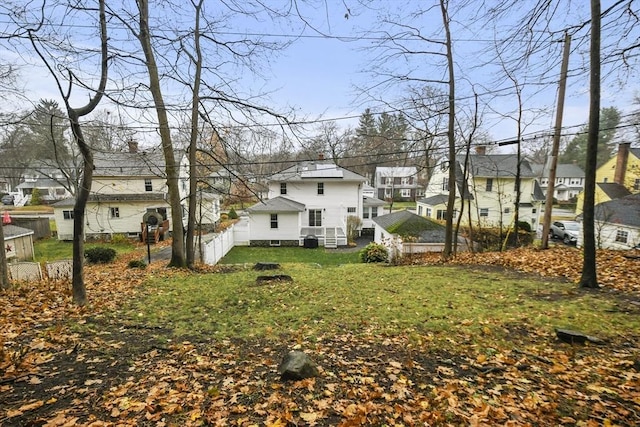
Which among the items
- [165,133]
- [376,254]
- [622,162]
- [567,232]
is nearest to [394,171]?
[622,162]

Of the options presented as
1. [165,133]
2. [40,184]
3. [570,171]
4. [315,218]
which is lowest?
[315,218]

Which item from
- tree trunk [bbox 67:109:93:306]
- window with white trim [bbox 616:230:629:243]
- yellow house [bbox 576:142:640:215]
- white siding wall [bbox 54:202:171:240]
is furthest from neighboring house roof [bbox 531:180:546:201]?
white siding wall [bbox 54:202:171:240]

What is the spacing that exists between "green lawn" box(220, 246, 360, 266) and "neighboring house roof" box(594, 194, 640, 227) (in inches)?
590

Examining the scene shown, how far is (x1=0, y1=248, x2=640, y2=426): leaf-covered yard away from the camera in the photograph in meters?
2.85

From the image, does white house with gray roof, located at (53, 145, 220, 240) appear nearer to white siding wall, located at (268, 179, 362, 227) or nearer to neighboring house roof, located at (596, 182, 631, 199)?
white siding wall, located at (268, 179, 362, 227)

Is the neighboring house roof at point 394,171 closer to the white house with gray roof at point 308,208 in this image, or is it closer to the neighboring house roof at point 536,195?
the neighboring house roof at point 536,195

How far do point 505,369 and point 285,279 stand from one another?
6.51 m

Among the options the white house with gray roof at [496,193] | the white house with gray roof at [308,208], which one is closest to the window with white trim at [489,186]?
the white house with gray roof at [496,193]

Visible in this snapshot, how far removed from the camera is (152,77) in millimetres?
9703

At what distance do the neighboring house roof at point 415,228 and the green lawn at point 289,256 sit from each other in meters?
2.86

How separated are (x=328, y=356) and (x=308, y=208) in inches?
788

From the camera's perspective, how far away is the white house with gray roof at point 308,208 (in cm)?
2244

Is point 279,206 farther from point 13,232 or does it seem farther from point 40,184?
point 40,184

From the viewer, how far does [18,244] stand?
57.6 feet
